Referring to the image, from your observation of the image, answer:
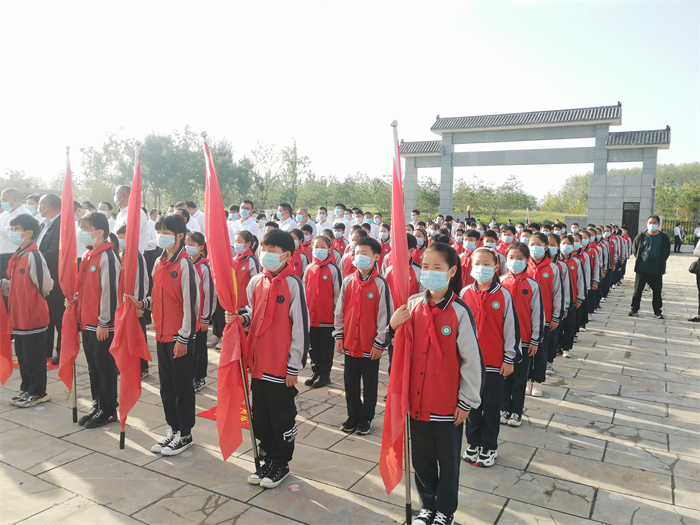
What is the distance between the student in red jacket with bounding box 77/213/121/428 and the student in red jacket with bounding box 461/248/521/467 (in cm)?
320

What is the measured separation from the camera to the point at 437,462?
3008 millimetres

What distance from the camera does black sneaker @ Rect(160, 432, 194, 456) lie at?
3832 millimetres

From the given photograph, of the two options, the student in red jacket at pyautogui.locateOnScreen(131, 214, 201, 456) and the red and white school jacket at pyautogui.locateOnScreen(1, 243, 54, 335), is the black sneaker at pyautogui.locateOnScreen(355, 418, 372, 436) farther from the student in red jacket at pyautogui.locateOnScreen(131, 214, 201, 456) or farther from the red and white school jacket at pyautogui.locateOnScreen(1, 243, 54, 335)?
the red and white school jacket at pyautogui.locateOnScreen(1, 243, 54, 335)

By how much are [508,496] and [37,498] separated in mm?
3174

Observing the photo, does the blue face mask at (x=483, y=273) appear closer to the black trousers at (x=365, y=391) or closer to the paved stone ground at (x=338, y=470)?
the black trousers at (x=365, y=391)

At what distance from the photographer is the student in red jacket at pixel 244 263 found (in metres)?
6.01

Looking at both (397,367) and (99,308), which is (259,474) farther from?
(99,308)

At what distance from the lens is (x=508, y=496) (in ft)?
10.9

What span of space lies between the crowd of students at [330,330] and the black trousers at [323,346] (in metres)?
0.02

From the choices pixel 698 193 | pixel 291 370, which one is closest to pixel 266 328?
pixel 291 370

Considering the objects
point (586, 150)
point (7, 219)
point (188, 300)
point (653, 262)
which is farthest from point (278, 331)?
point (586, 150)

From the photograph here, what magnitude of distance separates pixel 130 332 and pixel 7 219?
3.87 meters

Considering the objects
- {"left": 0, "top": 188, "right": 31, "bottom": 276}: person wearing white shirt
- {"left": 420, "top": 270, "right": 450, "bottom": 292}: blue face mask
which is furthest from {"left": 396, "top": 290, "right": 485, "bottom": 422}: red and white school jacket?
{"left": 0, "top": 188, "right": 31, "bottom": 276}: person wearing white shirt

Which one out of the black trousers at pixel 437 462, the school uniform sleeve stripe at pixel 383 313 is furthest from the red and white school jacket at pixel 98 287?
the black trousers at pixel 437 462
